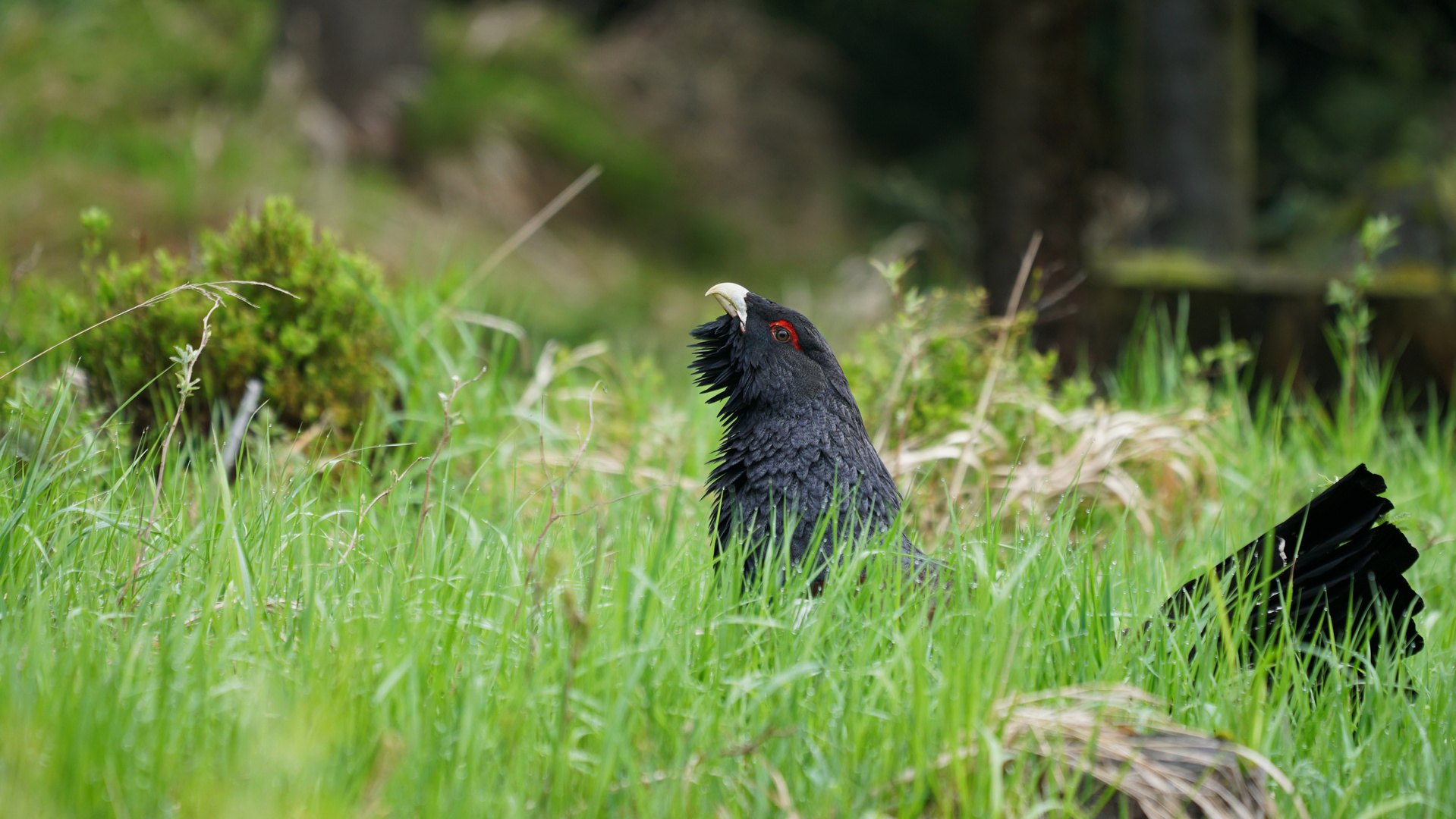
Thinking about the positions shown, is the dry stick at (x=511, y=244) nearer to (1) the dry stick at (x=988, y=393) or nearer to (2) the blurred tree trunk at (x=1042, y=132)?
(1) the dry stick at (x=988, y=393)

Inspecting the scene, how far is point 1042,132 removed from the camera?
4676mm

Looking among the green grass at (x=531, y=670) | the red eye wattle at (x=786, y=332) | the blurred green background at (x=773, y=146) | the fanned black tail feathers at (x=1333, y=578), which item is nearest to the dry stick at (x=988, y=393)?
the blurred green background at (x=773, y=146)

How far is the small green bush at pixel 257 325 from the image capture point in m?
2.93

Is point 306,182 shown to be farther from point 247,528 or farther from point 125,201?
point 247,528

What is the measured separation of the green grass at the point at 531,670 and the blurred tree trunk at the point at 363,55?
6963 millimetres

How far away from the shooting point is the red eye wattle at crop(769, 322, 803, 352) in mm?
2316

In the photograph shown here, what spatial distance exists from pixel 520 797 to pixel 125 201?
5756 millimetres

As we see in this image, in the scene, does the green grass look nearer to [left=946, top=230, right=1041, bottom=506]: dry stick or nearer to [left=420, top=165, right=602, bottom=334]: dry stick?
[left=946, top=230, right=1041, bottom=506]: dry stick

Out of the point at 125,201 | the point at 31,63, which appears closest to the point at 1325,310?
the point at 125,201

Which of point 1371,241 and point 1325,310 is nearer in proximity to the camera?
point 1371,241

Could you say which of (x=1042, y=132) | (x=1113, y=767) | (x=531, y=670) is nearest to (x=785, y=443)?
(x=531, y=670)

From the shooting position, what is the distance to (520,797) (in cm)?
143

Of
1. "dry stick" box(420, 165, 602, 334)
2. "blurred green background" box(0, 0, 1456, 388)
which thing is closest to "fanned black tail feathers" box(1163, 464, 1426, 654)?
"blurred green background" box(0, 0, 1456, 388)

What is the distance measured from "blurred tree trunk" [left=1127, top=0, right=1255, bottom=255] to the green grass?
6340 mm
